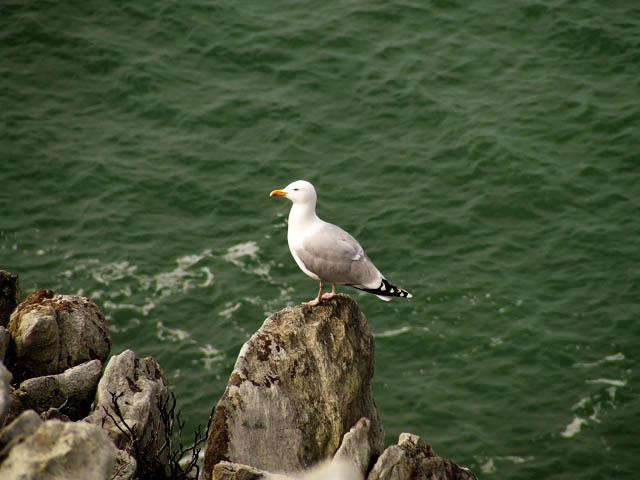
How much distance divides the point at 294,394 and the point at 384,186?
11495 millimetres

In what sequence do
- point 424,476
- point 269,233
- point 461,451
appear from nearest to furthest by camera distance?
point 424,476, point 461,451, point 269,233

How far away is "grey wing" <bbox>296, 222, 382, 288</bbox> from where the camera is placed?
13.4m

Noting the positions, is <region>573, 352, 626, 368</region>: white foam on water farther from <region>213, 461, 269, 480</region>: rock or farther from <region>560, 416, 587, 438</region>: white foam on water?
<region>213, 461, 269, 480</region>: rock

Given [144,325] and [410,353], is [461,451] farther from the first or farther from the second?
[144,325]

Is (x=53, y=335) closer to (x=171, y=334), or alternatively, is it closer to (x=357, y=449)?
(x=357, y=449)

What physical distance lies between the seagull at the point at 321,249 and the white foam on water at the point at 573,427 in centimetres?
594

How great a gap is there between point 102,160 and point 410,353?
993 cm

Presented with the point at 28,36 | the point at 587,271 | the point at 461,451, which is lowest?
the point at 461,451

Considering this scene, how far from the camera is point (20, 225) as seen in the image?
23328 millimetres

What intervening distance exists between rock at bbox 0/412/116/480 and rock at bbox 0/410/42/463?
4cm

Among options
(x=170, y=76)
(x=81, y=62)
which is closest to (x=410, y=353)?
(x=170, y=76)

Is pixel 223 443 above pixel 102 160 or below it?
above

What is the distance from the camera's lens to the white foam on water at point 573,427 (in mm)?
17844

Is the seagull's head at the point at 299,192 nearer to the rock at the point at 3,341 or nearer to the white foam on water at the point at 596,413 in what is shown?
the rock at the point at 3,341
